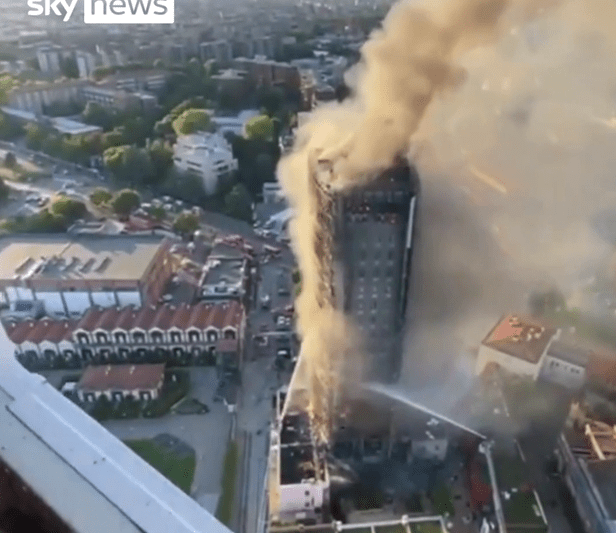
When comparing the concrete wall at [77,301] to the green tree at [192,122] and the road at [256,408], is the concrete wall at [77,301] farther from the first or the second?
the green tree at [192,122]

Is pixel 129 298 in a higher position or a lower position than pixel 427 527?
lower

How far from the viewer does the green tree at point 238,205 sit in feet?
55.3

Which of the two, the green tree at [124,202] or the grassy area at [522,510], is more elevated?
the grassy area at [522,510]

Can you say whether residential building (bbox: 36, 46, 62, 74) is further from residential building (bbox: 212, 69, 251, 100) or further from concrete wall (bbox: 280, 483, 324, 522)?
concrete wall (bbox: 280, 483, 324, 522)

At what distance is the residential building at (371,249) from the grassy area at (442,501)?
1.91 metres

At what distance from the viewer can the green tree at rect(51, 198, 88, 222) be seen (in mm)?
15906

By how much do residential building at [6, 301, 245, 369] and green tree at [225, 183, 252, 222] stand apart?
577 centimetres

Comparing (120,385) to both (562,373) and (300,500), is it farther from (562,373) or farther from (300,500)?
(562,373)

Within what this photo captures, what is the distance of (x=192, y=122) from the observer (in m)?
20.7

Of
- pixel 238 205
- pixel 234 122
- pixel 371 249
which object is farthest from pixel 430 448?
pixel 234 122

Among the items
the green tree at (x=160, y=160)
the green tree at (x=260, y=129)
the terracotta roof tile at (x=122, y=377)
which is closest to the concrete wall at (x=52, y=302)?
the terracotta roof tile at (x=122, y=377)

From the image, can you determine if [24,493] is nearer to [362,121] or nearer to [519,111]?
[362,121]

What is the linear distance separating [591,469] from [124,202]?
12537mm

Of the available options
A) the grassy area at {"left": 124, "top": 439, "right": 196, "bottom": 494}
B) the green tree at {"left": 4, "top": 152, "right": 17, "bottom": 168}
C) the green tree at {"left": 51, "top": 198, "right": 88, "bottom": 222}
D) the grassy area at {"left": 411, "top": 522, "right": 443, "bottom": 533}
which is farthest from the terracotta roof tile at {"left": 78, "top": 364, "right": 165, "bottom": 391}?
the green tree at {"left": 4, "top": 152, "right": 17, "bottom": 168}
